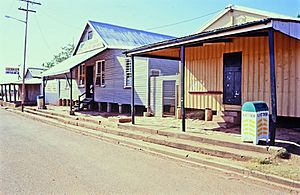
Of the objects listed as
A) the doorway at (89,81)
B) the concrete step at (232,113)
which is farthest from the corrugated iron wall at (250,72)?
the doorway at (89,81)

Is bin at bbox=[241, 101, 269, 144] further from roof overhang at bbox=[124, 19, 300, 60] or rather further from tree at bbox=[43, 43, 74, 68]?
tree at bbox=[43, 43, 74, 68]

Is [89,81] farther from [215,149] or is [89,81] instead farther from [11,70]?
[11,70]

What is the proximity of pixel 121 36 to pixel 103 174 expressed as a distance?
52.5ft

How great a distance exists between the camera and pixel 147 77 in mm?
14703

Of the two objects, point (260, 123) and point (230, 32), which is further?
point (230, 32)

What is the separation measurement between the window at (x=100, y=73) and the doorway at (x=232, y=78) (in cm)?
1047

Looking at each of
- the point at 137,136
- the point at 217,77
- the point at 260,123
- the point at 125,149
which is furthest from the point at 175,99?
the point at 260,123

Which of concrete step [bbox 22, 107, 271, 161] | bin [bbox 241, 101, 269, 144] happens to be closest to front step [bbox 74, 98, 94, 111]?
concrete step [bbox 22, 107, 271, 161]

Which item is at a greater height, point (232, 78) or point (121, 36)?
→ point (121, 36)

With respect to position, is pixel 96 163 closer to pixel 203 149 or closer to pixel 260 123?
pixel 203 149

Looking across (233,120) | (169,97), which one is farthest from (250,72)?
(169,97)

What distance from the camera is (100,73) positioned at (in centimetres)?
1927

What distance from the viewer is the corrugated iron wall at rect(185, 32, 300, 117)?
8.27 meters

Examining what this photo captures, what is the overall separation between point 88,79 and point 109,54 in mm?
3786
